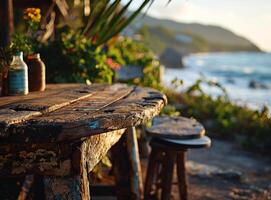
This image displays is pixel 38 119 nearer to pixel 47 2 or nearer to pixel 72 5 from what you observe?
pixel 47 2

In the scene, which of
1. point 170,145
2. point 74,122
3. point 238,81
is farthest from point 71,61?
point 238,81

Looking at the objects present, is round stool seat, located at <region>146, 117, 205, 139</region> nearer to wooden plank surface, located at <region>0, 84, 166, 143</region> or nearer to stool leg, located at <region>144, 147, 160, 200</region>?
stool leg, located at <region>144, 147, 160, 200</region>

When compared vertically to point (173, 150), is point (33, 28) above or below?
above

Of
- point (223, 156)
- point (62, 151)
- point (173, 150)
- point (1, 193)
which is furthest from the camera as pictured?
point (223, 156)

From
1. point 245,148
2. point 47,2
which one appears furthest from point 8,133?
point 245,148

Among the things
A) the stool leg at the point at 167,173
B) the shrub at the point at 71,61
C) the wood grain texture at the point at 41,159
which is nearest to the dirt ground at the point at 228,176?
the stool leg at the point at 167,173

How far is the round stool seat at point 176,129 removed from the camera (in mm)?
2584

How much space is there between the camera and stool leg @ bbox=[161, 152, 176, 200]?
270cm

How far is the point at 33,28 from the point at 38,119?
149cm

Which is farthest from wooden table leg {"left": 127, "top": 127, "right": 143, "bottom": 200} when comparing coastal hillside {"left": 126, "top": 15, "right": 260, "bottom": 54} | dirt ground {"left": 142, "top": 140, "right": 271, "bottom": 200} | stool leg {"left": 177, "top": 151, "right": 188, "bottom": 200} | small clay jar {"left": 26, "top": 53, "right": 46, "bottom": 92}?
coastal hillside {"left": 126, "top": 15, "right": 260, "bottom": 54}

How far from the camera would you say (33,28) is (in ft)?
8.38

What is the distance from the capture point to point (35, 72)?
2.11 metres

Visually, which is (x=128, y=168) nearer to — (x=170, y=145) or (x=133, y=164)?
(x=133, y=164)

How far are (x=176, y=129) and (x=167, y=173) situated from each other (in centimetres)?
32
